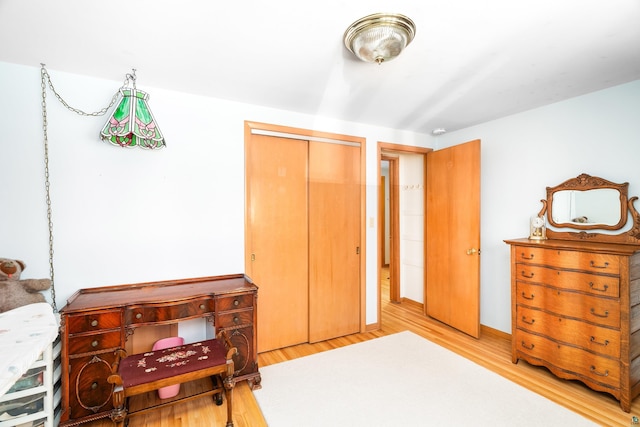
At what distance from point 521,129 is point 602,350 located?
2063mm

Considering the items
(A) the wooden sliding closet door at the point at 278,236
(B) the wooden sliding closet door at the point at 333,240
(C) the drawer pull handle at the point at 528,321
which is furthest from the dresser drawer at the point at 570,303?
(A) the wooden sliding closet door at the point at 278,236

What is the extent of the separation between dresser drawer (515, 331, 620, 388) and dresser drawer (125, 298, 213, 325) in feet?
8.72

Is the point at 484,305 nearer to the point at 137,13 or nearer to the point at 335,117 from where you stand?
the point at 335,117

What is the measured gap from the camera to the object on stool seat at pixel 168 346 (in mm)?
2100

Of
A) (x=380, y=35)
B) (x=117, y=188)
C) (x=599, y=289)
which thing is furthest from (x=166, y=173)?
(x=599, y=289)

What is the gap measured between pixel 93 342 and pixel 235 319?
874 mm

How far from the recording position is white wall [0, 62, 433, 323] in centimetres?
200

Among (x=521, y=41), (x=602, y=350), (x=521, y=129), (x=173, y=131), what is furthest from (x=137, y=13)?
(x=602, y=350)

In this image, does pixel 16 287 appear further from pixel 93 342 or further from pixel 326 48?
pixel 326 48

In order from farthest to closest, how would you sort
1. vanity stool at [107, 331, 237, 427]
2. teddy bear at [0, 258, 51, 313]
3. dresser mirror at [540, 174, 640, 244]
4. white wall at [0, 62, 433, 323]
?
dresser mirror at [540, 174, 640, 244] → white wall at [0, 62, 433, 323] → teddy bear at [0, 258, 51, 313] → vanity stool at [107, 331, 237, 427]

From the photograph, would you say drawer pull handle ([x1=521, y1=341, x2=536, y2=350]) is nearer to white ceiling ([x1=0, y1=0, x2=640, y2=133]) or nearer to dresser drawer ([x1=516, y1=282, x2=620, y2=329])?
dresser drawer ([x1=516, y1=282, x2=620, y2=329])

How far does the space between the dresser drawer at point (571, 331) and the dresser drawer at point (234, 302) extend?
235 centimetres

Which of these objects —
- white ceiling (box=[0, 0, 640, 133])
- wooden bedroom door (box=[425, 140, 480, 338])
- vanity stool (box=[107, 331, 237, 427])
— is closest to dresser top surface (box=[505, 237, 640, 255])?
wooden bedroom door (box=[425, 140, 480, 338])

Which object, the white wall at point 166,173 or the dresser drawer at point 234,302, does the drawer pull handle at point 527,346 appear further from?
the dresser drawer at point 234,302
